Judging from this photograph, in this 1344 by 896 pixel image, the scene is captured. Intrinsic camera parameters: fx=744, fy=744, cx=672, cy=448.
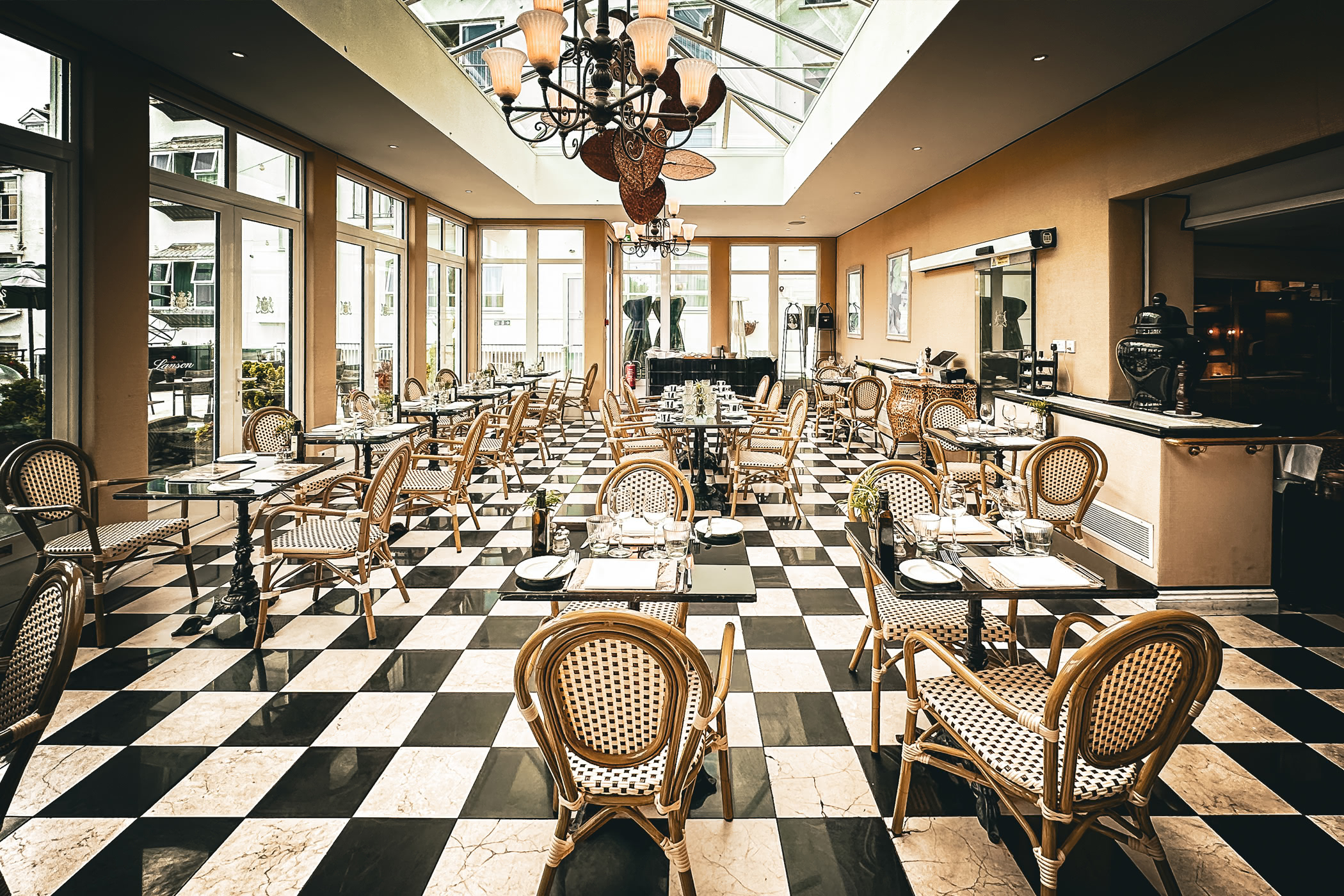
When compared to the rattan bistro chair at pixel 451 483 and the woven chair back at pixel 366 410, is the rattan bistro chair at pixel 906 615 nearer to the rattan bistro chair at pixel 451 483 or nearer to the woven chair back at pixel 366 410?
the rattan bistro chair at pixel 451 483

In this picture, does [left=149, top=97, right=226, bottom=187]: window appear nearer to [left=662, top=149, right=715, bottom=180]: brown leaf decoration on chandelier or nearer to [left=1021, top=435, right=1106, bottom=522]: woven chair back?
[left=662, top=149, right=715, bottom=180]: brown leaf decoration on chandelier

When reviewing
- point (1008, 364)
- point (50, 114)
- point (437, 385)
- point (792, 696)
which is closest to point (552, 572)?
point (792, 696)

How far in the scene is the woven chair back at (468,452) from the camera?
5.63 meters

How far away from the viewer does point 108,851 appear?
231 centimetres

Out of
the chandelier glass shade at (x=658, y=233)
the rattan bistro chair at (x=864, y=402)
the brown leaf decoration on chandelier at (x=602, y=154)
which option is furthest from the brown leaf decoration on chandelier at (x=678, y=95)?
the rattan bistro chair at (x=864, y=402)

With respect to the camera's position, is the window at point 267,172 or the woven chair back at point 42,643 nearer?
the woven chair back at point 42,643

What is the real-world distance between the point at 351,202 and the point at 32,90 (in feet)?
14.2

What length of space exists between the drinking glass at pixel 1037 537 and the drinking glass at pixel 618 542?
1.54m

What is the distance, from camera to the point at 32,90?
4434 mm

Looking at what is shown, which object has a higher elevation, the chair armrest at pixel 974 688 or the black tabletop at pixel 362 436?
the black tabletop at pixel 362 436

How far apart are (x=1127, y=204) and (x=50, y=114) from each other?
294 inches

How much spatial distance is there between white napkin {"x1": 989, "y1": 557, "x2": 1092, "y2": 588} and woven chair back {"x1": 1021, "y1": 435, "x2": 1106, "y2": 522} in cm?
211

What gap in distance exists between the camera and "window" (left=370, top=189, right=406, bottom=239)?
9375 mm

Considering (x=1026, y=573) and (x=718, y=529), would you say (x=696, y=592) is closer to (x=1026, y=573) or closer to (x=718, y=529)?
(x=718, y=529)
